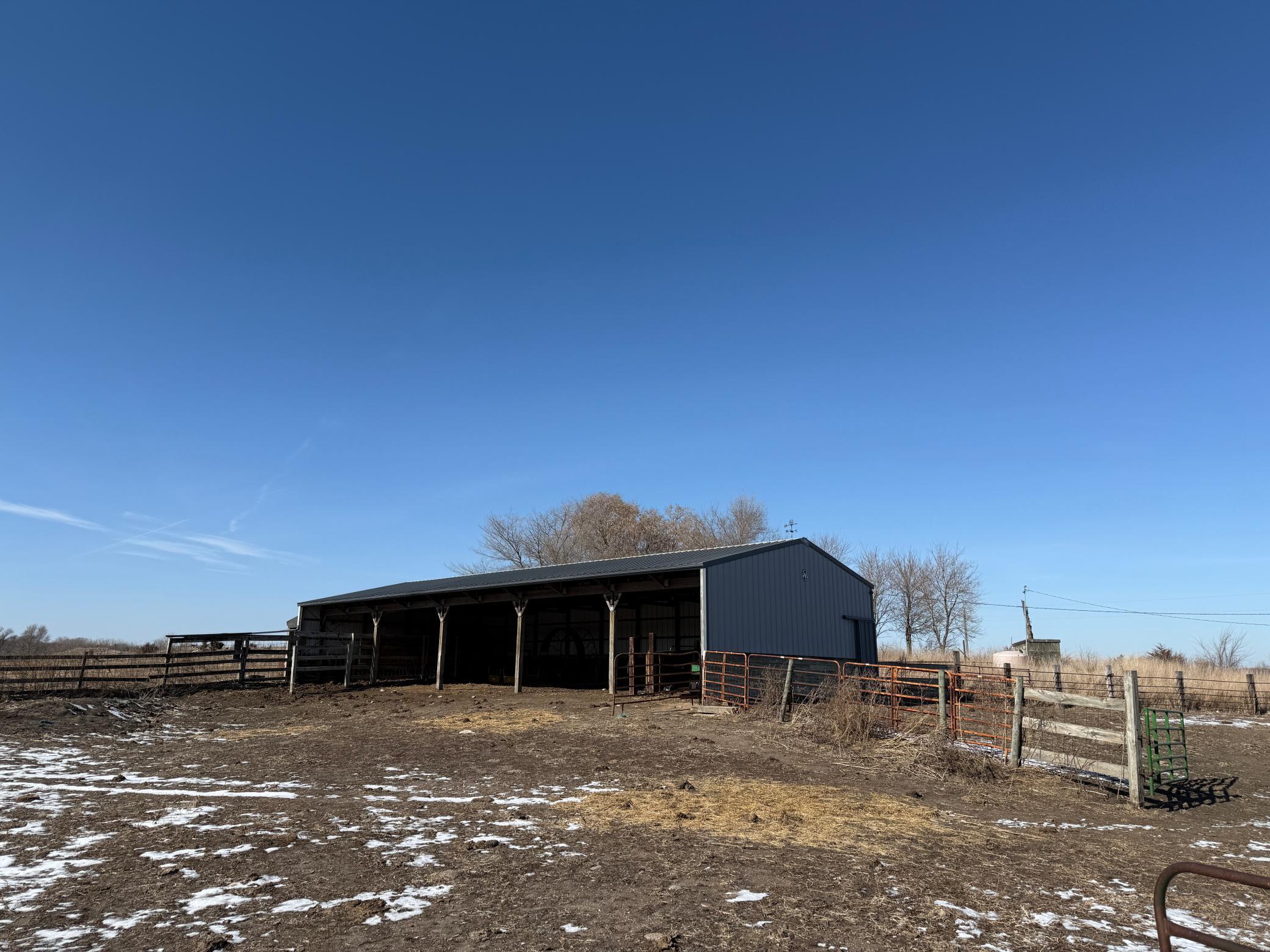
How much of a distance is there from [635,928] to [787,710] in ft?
37.9

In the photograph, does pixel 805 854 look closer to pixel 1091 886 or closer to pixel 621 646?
pixel 1091 886

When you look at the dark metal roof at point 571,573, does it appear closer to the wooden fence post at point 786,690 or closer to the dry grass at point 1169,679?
the wooden fence post at point 786,690

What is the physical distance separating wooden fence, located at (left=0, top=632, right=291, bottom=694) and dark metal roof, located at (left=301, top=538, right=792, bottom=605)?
407cm

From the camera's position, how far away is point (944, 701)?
1313 cm

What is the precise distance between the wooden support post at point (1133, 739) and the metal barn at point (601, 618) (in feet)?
36.7

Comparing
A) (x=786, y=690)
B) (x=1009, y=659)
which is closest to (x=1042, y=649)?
(x=1009, y=659)

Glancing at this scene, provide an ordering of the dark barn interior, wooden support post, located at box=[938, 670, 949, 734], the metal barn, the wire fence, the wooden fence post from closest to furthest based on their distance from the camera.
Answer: wooden support post, located at box=[938, 670, 949, 734] < the wooden fence post < the metal barn < the wire fence < the dark barn interior

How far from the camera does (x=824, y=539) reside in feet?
195

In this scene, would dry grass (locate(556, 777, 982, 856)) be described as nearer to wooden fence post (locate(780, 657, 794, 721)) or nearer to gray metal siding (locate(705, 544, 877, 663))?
wooden fence post (locate(780, 657, 794, 721))

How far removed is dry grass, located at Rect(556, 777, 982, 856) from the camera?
25.2 feet

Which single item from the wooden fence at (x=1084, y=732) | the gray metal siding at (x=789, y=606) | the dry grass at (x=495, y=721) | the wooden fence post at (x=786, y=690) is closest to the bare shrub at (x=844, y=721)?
the wooden fence post at (x=786, y=690)

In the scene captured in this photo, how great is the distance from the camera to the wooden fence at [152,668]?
22812 millimetres

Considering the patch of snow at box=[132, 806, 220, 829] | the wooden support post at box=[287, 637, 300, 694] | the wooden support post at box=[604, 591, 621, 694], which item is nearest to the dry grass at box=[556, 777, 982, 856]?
the patch of snow at box=[132, 806, 220, 829]

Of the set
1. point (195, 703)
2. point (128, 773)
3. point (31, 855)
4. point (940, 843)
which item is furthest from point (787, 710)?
point (195, 703)
